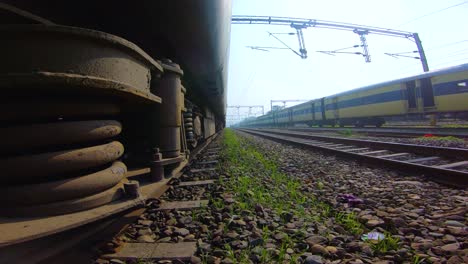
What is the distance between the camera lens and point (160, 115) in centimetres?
196

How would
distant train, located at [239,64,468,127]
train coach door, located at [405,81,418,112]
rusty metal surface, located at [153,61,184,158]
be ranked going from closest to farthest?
rusty metal surface, located at [153,61,184,158]
distant train, located at [239,64,468,127]
train coach door, located at [405,81,418,112]

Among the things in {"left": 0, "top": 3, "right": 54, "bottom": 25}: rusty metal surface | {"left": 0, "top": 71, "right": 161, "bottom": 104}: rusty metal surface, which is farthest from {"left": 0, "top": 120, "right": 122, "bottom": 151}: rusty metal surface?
{"left": 0, "top": 3, "right": 54, "bottom": 25}: rusty metal surface

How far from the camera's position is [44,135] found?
3.67 feet

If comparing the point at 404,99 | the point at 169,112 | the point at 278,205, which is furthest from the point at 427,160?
the point at 404,99

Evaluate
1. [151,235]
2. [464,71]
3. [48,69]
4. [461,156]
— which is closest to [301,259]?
[151,235]

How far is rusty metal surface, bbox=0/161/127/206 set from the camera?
109cm

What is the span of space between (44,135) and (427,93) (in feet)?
51.5

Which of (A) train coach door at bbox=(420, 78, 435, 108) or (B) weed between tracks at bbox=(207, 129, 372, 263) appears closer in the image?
(B) weed between tracks at bbox=(207, 129, 372, 263)

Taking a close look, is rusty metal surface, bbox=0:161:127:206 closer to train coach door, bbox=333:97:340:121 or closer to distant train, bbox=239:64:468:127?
distant train, bbox=239:64:468:127

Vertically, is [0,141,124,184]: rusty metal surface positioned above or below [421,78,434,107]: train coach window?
below

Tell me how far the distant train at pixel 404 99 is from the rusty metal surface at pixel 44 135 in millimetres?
13845

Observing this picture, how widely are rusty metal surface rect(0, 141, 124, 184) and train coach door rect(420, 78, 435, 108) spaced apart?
50.1 feet

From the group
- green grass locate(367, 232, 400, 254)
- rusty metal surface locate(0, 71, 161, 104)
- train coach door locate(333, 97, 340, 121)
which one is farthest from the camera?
train coach door locate(333, 97, 340, 121)

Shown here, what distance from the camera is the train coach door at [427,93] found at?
497 inches
